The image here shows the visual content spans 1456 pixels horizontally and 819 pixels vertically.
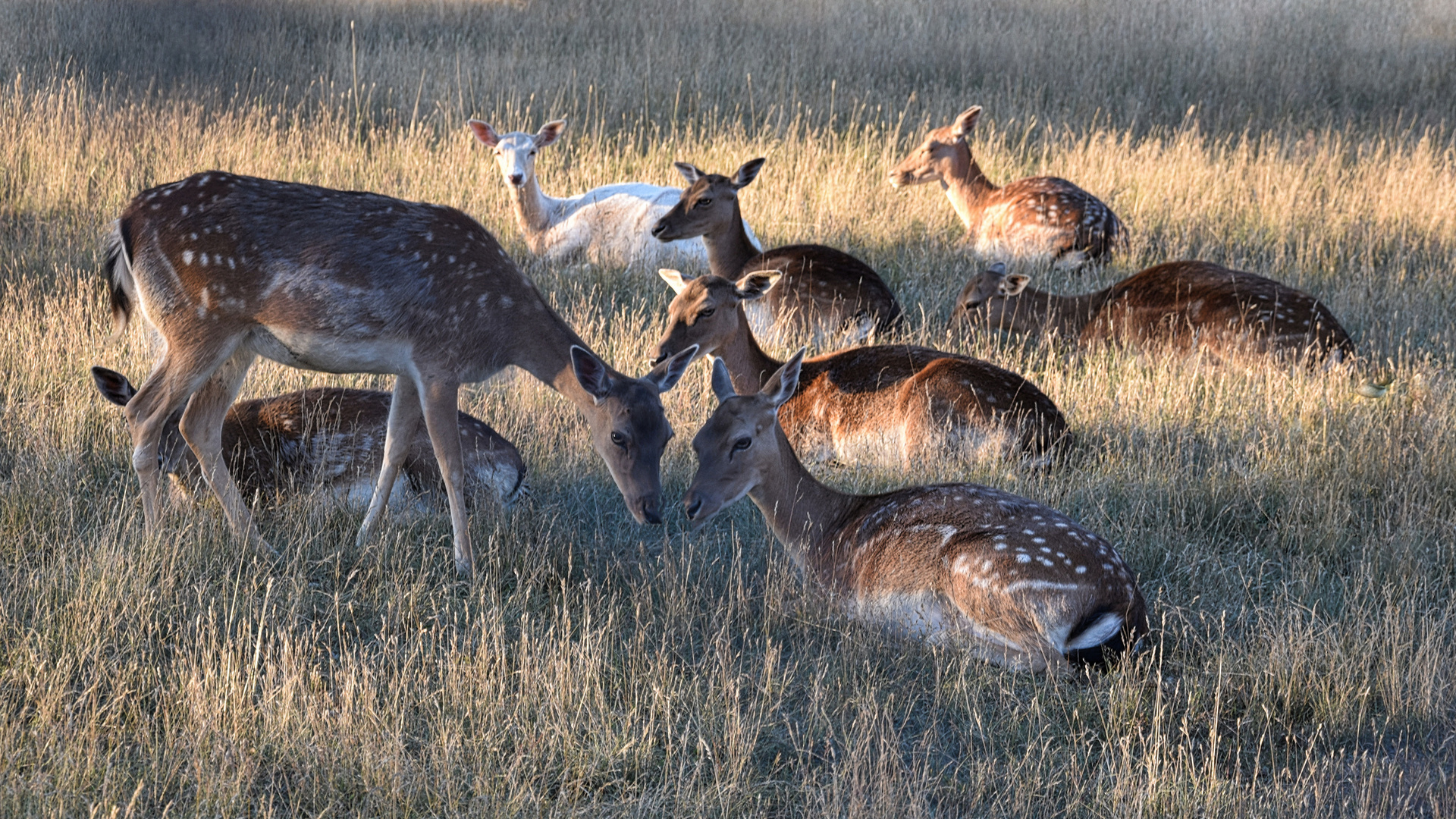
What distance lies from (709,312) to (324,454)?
2.09 metres

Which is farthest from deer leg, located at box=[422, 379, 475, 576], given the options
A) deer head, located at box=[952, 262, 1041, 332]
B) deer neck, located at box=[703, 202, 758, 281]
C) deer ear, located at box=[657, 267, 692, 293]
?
deer head, located at box=[952, 262, 1041, 332]

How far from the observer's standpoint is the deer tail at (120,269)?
5.35 metres

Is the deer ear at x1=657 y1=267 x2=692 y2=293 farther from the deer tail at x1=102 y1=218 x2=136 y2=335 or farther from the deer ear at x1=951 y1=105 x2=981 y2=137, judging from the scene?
the deer ear at x1=951 y1=105 x2=981 y2=137

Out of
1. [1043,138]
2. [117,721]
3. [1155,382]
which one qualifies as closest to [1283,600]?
[1155,382]

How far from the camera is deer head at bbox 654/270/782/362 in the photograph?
22.8 ft

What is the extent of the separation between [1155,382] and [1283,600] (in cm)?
248

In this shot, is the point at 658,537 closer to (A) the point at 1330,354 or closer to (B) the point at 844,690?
(B) the point at 844,690

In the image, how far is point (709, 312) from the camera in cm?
698

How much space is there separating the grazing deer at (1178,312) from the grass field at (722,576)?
182 millimetres

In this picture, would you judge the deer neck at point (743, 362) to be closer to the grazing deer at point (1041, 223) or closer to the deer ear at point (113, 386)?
the deer ear at point (113, 386)

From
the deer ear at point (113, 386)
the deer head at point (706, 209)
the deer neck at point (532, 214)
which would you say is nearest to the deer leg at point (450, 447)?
the deer ear at point (113, 386)

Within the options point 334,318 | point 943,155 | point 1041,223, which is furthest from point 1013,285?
point 334,318

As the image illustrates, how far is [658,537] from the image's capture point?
5.81 meters

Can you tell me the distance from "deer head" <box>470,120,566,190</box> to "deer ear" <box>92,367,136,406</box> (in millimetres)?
5221
